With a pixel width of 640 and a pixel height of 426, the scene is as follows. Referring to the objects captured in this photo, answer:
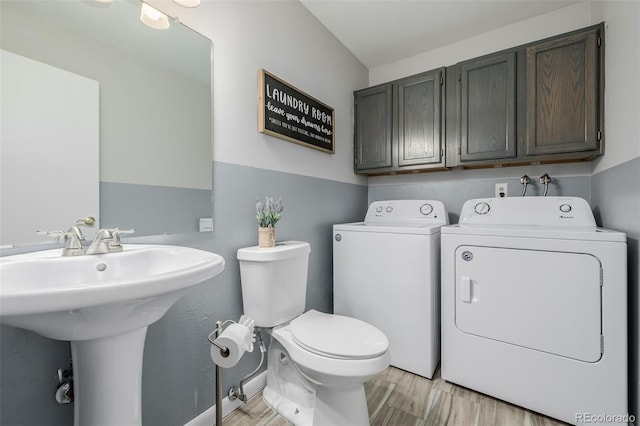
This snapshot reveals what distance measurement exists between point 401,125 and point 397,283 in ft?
4.03

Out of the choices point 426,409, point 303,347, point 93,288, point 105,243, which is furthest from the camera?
point 426,409

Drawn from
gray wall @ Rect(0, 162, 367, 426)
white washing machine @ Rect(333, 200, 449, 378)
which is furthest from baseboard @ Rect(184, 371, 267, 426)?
white washing machine @ Rect(333, 200, 449, 378)

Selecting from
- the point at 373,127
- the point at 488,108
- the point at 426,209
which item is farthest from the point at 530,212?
the point at 373,127

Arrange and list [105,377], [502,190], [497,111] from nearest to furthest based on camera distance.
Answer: [105,377]
[497,111]
[502,190]

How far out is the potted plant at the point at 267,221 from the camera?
4.58 ft

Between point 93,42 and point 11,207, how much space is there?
62 cm

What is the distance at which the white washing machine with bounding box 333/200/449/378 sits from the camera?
5.35 feet

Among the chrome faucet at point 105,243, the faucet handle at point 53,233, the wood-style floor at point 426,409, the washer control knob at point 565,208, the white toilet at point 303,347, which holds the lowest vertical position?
the wood-style floor at point 426,409

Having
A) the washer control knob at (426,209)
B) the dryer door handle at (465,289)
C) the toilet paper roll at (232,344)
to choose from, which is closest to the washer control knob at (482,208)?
the washer control knob at (426,209)

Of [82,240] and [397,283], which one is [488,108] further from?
[82,240]

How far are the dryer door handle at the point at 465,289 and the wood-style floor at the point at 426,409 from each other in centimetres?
53

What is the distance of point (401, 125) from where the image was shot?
215 centimetres

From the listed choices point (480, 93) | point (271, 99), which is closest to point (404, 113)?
point (480, 93)

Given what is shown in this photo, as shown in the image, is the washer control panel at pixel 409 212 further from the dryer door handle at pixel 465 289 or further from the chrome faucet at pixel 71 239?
the chrome faucet at pixel 71 239
